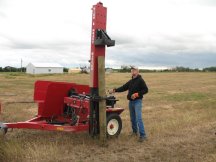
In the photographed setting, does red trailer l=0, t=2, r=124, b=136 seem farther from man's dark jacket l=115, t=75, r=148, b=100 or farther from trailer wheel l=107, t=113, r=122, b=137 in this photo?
man's dark jacket l=115, t=75, r=148, b=100

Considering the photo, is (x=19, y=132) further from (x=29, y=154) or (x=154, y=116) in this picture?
(x=154, y=116)

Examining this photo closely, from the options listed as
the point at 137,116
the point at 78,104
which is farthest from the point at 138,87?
the point at 78,104

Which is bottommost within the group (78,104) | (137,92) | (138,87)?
(78,104)

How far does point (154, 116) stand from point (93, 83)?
17.2 ft

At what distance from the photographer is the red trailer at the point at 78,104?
8.48m

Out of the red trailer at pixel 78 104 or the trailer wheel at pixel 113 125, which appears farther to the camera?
the trailer wheel at pixel 113 125

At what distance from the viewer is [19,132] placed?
983 centimetres

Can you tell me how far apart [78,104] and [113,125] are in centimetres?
96

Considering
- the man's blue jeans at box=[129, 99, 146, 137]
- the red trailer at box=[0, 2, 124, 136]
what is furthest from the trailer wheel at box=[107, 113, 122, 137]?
the man's blue jeans at box=[129, 99, 146, 137]

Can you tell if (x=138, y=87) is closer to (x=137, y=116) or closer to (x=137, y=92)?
(x=137, y=92)

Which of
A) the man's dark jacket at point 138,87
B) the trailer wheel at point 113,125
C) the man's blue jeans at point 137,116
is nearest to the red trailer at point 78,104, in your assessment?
the trailer wheel at point 113,125

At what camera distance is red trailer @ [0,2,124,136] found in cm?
848

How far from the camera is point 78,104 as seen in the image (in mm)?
9094

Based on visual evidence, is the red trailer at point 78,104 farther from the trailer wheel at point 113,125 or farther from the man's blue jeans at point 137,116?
the man's blue jeans at point 137,116
